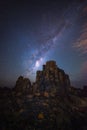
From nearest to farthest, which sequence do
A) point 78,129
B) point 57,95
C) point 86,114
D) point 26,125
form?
point 26,125 < point 78,129 < point 86,114 < point 57,95

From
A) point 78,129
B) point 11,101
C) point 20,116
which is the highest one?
point 11,101

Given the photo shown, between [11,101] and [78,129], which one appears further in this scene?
[11,101]

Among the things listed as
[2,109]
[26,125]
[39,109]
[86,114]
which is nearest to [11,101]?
[2,109]

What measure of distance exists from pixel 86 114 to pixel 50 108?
3759 cm

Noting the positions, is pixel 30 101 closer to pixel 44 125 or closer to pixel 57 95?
pixel 57 95

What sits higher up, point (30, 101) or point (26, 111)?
Result: point (30, 101)

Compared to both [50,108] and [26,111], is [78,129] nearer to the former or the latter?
[50,108]

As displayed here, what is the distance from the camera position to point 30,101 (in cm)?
18012

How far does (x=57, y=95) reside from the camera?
193m

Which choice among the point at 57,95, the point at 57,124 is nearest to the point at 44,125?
the point at 57,124

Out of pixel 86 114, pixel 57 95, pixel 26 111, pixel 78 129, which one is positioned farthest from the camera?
pixel 57 95

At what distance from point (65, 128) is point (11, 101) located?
65.7 meters

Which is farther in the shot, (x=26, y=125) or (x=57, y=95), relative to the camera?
(x=57, y=95)

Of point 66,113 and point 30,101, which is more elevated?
point 30,101
